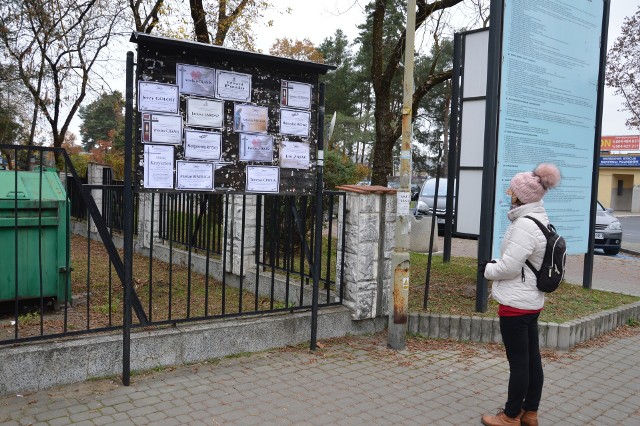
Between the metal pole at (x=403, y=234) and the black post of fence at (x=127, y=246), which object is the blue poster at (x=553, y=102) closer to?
the metal pole at (x=403, y=234)

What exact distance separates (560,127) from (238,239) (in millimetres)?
4472

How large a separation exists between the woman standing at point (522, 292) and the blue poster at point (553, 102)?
2.52m

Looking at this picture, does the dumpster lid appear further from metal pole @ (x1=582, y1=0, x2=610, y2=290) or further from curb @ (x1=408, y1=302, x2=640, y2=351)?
metal pole @ (x1=582, y1=0, x2=610, y2=290)

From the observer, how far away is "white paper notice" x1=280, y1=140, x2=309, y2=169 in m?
5.07

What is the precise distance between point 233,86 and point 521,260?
2698 millimetres

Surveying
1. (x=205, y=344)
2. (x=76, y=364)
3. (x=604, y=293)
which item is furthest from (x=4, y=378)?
(x=604, y=293)

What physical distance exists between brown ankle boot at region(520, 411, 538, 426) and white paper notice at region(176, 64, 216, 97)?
343 centimetres

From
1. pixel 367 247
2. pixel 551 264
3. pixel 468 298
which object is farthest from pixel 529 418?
pixel 468 298

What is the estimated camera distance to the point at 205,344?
4.80 metres

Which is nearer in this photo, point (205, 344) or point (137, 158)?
point (137, 158)

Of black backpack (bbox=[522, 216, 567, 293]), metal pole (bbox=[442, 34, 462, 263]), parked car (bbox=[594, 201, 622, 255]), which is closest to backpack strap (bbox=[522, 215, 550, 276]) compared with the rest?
black backpack (bbox=[522, 216, 567, 293])

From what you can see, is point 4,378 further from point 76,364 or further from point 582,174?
point 582,174

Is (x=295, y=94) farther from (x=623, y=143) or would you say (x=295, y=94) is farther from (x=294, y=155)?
(x=623, y=143)

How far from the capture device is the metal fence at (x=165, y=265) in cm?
A: 480
